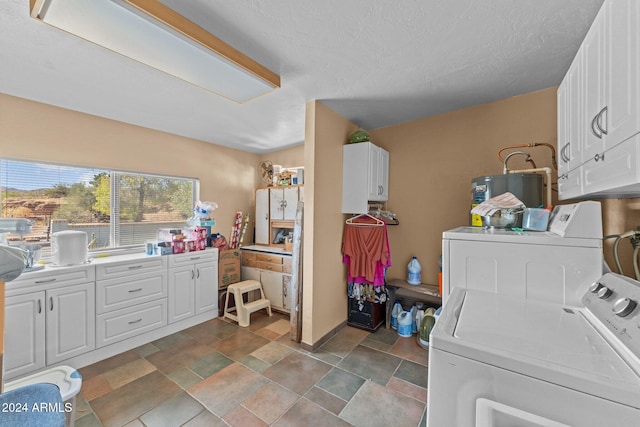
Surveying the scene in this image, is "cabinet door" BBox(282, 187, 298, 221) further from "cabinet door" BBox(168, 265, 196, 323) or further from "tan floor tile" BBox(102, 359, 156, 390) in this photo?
"tan floor tile" BBox(102, 359, 156, 390)

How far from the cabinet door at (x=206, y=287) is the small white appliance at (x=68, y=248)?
3.55 feet

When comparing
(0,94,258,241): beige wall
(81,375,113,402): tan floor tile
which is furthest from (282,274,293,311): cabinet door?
(81,375,113,402): tan floor tile

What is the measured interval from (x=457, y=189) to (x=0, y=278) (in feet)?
10.4

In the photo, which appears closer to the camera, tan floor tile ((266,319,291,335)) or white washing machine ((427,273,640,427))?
white washing machine ((427,273,640,427))

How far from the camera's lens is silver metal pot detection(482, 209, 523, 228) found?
Answer: 1.55 m

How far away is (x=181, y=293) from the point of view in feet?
9.62

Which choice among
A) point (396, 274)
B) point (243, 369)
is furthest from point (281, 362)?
point (396, 274)

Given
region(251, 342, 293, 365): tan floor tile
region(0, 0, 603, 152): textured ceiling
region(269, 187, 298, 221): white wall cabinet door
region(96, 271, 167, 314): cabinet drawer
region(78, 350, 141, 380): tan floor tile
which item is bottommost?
region(78, 350, 141, 380): tan floor tile

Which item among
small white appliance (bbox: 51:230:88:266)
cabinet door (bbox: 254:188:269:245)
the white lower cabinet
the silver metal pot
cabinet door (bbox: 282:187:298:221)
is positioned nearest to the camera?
the silver metal pot

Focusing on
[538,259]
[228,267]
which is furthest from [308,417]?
[228,267]

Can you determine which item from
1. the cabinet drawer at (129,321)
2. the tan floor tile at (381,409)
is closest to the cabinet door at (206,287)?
the cabinet drawer at (129,321)

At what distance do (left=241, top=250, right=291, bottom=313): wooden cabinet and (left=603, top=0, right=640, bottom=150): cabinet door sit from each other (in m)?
2.99

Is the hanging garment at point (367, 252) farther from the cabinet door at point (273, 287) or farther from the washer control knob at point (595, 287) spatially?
the washer control knob at point (595, 287)

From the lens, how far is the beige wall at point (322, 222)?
2.48 meters
